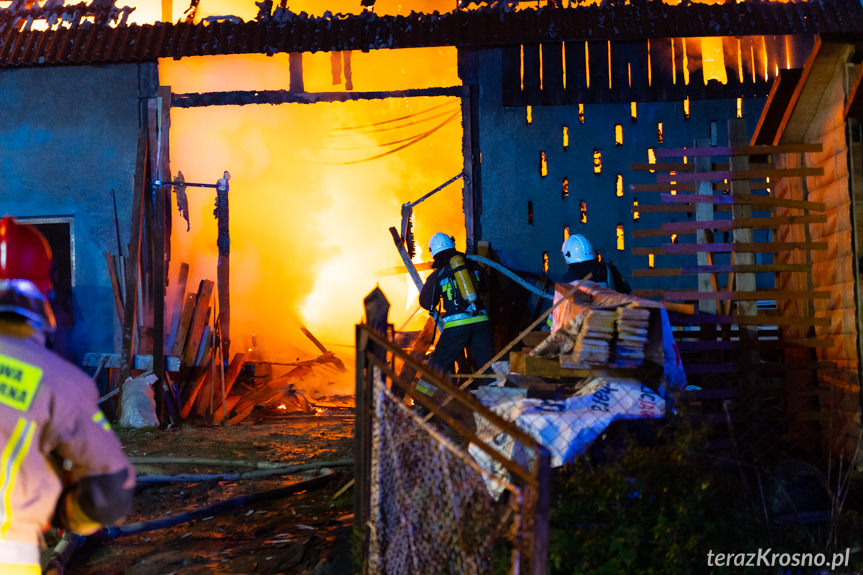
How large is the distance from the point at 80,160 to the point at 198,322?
118 inches

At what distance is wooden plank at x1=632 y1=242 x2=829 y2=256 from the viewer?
665cm

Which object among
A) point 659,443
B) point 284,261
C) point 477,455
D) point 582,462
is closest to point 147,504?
point 477,455

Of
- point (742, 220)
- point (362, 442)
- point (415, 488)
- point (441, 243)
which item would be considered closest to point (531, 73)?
point (441, 243)

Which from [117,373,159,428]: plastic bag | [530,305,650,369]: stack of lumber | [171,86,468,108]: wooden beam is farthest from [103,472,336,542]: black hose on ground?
[171,86,468,108]: wooden beam

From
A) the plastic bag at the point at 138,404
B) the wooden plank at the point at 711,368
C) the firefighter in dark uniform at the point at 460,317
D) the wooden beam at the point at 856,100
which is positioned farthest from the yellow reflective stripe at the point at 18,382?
the plastic bag at the point at 138,404

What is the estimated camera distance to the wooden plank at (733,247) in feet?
21.8

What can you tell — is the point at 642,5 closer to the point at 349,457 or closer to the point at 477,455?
the point at 349,457

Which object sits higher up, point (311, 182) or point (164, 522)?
point (311, 182)

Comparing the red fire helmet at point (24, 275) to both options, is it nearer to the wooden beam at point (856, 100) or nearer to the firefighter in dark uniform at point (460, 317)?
the wooden beam at point (856, 100)

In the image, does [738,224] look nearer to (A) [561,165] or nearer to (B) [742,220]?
(B) [742,220]

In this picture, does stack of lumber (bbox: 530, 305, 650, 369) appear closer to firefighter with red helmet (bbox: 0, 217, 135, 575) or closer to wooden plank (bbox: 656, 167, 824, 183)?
wooden plank (bbox: 656, 167, 824, 183)

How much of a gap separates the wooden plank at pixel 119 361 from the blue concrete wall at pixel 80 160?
29cm

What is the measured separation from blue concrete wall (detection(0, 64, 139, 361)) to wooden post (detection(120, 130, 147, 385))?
440 millimetres

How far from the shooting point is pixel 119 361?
10516mm
